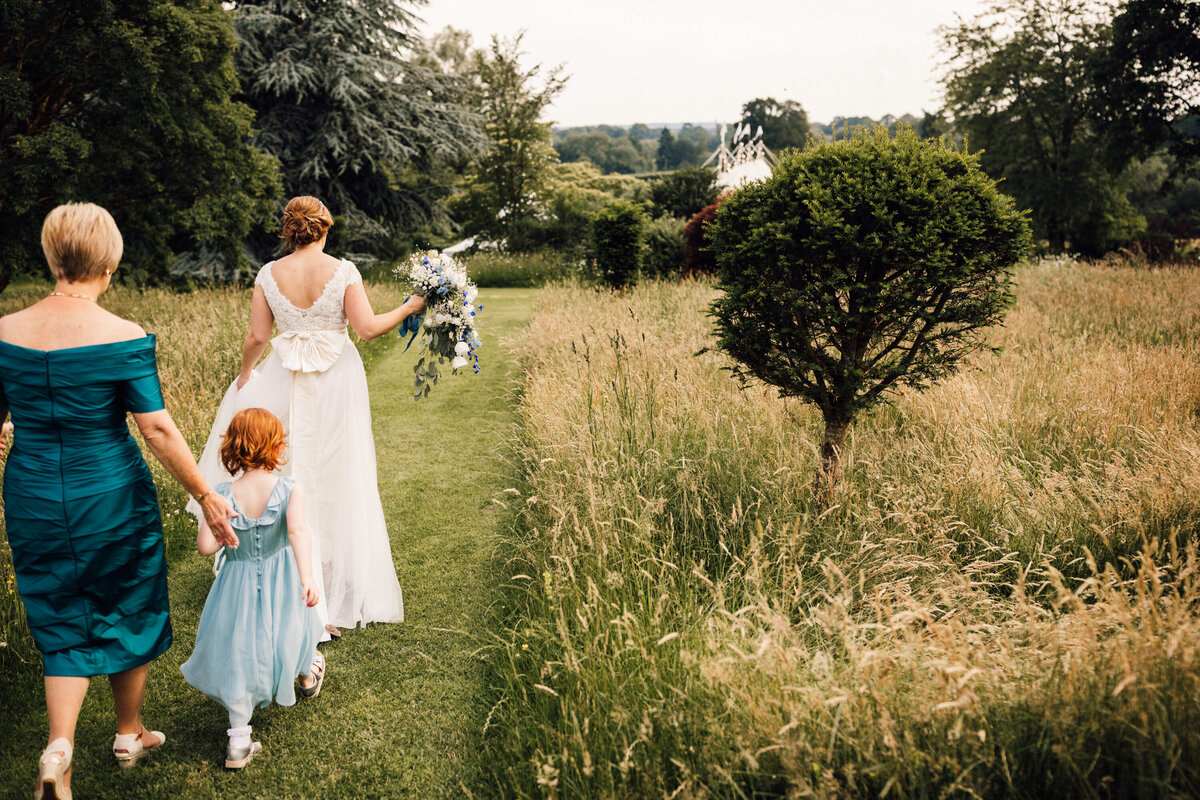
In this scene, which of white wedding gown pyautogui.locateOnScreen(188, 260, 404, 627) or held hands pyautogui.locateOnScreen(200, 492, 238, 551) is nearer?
held hands pyautogui.locateOnScreen(200, 492, 238, 551)

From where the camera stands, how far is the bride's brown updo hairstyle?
133 inches

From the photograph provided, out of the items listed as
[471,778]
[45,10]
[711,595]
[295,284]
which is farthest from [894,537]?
[45,10]

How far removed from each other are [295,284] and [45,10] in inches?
403

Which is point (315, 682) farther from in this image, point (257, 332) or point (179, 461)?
point (257, 332)

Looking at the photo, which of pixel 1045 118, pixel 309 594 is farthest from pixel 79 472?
pixel 1045 118

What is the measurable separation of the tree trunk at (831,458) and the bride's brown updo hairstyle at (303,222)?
118 inches

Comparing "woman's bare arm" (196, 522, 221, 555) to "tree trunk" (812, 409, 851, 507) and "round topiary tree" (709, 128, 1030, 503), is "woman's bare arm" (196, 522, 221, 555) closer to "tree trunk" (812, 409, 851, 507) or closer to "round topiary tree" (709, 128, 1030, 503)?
"round topiary tree" (709, 128, 1030, 503)

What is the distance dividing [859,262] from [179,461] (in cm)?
341

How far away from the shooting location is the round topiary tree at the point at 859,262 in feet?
12.0

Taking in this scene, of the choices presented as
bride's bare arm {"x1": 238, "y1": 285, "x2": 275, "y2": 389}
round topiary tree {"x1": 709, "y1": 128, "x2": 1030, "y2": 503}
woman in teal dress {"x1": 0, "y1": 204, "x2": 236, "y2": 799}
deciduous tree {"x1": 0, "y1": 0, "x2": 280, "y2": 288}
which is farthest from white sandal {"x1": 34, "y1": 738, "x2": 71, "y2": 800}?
deciduous tree {"x1": 0, "y1": 0, "x2": 280, "y2": 288}

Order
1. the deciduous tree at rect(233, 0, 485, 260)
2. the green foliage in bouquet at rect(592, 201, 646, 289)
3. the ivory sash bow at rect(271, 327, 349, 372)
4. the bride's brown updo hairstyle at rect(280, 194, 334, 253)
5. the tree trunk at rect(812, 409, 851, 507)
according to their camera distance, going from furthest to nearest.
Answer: the deciduous tree at rect(233, 0, 485, 260) → the green foliage in bouquet at rect(592, 201, 646, 289) → the tree trunk at rect(812, 409, 851, 507) → the ivory sash bow at rect(271, 327, 349, 372) → the bride's brown updo hairstyle at rect(280, 194, 334, 253)

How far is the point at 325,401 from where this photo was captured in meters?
3.58

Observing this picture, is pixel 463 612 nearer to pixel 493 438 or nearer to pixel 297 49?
pixel 493 438

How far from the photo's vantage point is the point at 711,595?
10.7ft
